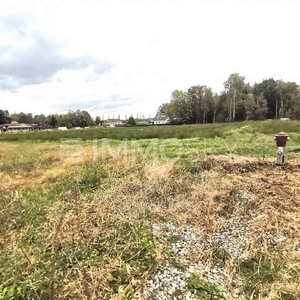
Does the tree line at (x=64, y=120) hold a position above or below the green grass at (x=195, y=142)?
above

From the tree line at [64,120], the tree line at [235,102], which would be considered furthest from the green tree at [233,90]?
the tree line at [64,120]

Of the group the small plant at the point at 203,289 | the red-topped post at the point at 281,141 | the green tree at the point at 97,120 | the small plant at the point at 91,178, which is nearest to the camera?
the small plant at the point at 203,289

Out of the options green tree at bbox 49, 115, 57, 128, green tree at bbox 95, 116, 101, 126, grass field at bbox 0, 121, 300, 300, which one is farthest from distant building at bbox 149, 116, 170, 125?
grass field at bbox 0, 121, 300, 300

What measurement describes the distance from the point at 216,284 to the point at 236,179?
365cm

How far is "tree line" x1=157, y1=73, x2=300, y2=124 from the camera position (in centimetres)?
4006

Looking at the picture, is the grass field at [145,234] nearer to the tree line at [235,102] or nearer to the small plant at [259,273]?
the small plant at [259,273]

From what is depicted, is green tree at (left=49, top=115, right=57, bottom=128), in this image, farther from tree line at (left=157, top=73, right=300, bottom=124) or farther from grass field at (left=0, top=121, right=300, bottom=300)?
grass field at (left=0, top=121, right=300, bottom=300)

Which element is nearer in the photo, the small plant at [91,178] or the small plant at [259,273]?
the small plant at [259,273]

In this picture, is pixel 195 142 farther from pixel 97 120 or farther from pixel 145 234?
pixel 97 120

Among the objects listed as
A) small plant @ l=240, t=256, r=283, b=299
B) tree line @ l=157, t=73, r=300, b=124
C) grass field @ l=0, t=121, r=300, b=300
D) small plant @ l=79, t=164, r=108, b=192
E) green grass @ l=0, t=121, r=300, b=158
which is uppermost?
tree line @ l=157, t=73, r=300, b=124

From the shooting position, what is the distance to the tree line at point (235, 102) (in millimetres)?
40062

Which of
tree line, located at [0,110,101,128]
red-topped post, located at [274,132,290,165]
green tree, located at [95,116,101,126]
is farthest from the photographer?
green tree, located at [95,116,101,126]

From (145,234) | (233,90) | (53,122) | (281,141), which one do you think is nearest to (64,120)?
(53,122)

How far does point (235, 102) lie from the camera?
4125cm
